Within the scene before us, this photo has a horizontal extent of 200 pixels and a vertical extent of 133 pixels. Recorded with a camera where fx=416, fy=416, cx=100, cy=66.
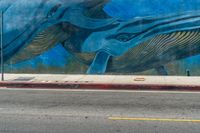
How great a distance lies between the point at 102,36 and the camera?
18.6m

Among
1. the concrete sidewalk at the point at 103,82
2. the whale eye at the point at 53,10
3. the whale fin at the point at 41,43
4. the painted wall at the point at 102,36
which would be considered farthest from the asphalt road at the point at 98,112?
the whale eye at the point at 53,10

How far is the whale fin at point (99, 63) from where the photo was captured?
18.7 meters

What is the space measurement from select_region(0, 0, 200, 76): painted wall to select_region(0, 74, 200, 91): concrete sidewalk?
86 centimetres

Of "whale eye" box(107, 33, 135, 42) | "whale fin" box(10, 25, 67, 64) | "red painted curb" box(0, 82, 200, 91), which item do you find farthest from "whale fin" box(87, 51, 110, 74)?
"red painted curb" box(0, 82, 200, 91)

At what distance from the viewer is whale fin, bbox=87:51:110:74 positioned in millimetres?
18656

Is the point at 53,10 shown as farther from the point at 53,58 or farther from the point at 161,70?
the point at 161,70

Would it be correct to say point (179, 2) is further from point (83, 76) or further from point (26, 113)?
point (26, 113)

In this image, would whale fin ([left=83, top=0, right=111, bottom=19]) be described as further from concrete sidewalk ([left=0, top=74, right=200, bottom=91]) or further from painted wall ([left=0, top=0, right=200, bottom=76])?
concrete sidewalk ([left=0, top=74, right=200, bottom=91])

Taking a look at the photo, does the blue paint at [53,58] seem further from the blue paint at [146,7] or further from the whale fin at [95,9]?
the blue paint at [146,7]

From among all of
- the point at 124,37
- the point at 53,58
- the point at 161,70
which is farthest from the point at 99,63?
the point at 161,70

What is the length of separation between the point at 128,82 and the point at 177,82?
6.22 feet

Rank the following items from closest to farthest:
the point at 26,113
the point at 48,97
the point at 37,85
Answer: the point at 26,113, the point at 48,97, the point at 37,85

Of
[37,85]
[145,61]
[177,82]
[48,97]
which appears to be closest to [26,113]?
[48,97]

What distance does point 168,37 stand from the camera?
59.5ft
